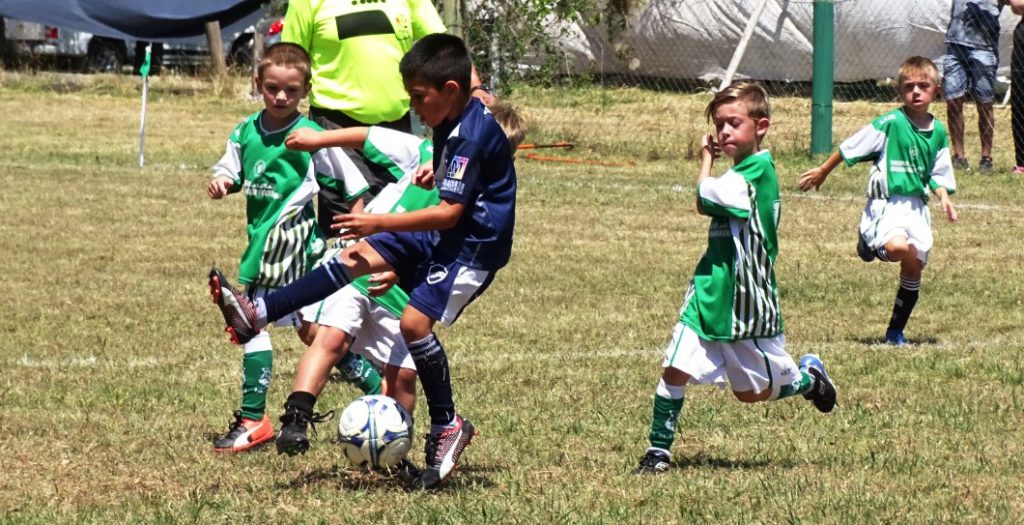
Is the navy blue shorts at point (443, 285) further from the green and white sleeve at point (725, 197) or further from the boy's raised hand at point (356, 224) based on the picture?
the green and white sleeve at point (725, 197)

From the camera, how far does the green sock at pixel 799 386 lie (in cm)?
605

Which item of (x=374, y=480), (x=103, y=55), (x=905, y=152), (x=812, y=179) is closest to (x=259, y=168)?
(x=374, y=480)

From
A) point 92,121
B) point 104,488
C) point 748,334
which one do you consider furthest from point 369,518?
point 92,121

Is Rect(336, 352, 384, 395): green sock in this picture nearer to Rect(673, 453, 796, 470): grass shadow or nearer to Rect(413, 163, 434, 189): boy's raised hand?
Rect(413, 163, 434, 189): boy's raised hand

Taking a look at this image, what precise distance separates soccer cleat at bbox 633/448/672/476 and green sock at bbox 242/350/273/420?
1512 mm

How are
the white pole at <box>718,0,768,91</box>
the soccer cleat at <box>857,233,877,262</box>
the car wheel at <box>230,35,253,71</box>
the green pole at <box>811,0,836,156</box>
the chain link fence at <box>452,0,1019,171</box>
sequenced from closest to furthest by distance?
1. the soccer cleat at <box>857,233,877,262</box>
2. the green pole at <box>811,0,836,156</box>
3. the chain link fence at <box>452,0,1019,171</box>
4. the white pole at <box>718,0,768,91</box>
5. the car wheel at <box>230,35,253,71</box>

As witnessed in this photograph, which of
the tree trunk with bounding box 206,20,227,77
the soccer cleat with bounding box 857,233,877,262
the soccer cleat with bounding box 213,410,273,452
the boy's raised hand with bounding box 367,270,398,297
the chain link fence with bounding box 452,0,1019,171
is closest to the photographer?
the boy's raised hand with bounding box 367,270,398,297

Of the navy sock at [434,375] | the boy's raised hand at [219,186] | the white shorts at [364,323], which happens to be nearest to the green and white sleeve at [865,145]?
the white shorts at [364,323]

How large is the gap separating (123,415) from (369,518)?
2.05 meters

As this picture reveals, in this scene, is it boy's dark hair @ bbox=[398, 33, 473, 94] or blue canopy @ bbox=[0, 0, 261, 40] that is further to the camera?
blue canopy @ bbox=[0, 0, 261, 40]

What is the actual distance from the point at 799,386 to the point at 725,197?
83cm

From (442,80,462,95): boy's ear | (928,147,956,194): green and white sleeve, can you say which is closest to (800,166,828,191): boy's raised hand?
(928,147,956,194): green and white sleeve

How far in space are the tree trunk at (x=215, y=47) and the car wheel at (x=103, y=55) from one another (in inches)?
98.3

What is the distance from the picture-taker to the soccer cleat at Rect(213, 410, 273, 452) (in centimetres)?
623
